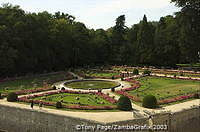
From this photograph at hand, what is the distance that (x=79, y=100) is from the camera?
26.2 m

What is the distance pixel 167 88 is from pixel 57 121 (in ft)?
59.0

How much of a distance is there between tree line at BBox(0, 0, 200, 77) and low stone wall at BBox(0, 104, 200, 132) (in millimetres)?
19155

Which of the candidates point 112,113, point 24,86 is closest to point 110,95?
point 112,113

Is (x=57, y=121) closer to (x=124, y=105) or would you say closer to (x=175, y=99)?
(x=124, y=105)

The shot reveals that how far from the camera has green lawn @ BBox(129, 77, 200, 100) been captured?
95.5 ft

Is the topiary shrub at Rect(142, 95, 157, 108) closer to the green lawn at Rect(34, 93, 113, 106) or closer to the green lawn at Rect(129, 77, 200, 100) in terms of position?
the green lawn at Rect(34, 93, 113, 106)

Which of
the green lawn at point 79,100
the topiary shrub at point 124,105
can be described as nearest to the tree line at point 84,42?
the green lawn at point 79,100

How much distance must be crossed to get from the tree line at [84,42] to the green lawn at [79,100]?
1682cm

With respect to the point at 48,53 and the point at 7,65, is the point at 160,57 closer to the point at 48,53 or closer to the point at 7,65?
the point at 48,53

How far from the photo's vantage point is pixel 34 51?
162 feet

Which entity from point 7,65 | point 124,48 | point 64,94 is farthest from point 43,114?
point 124,48

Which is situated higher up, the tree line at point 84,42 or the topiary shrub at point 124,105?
the tree line at point 84,42

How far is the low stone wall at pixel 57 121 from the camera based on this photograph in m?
19.4

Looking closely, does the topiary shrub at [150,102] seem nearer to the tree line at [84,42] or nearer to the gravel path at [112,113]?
the gravel path at [112,113]
